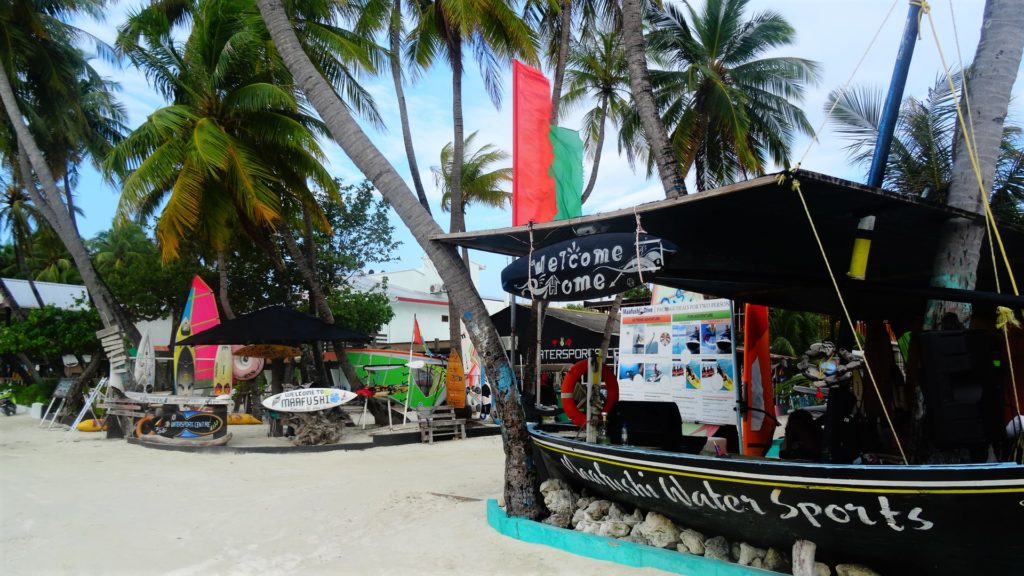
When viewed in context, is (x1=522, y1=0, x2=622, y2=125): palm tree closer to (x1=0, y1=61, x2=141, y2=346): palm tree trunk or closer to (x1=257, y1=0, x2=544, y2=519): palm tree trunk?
(x1=257, y1=0, x2=544, y2=519): palm tree trunk

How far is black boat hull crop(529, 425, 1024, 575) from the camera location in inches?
138

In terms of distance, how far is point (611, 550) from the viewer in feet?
16.9

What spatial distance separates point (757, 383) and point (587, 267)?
438 cm

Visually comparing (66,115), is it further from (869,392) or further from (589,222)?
(869,392)

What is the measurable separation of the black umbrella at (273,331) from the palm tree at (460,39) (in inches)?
100

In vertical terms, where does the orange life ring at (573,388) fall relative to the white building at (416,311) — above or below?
below

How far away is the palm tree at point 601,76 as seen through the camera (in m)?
16.0

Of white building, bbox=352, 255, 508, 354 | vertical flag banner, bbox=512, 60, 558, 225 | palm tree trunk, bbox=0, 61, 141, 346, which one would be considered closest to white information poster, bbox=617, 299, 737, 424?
vertical flag banner, bbox=512, 60, 558, 225

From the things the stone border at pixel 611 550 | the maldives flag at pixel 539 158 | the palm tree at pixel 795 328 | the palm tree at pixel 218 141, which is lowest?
the stone border at pixel 611 550

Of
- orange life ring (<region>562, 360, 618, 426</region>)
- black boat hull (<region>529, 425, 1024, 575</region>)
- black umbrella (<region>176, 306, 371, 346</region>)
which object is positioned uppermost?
black umbrella (<region>176, 306, 371, 346</region>)

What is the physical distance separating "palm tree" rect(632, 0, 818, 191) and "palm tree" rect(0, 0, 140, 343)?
1468 centimetres

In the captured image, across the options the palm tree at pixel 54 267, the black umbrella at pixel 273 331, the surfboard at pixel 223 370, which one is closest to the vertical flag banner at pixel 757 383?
the black umbrella at pixel 273 331

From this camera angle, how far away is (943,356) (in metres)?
3.93

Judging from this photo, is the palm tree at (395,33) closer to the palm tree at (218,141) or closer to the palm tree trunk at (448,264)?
the palm tree at (218,141)
